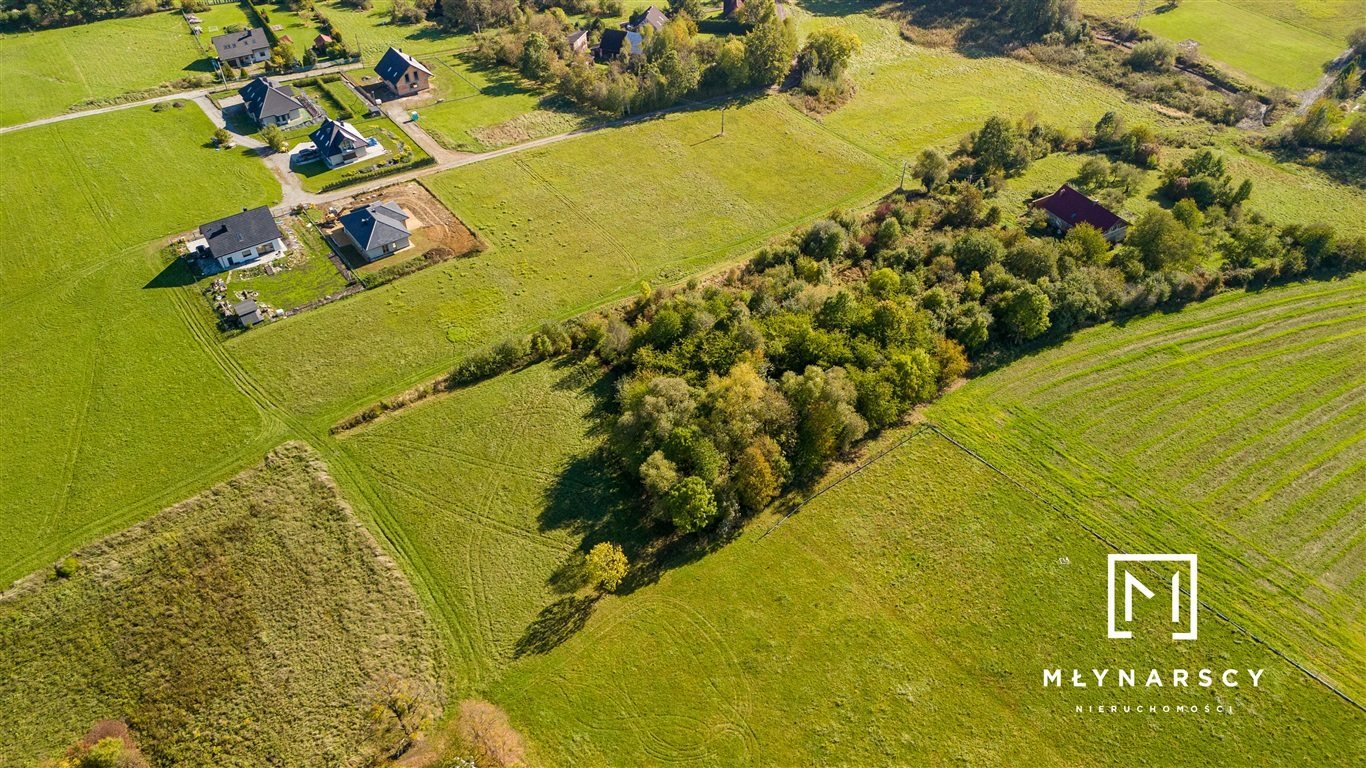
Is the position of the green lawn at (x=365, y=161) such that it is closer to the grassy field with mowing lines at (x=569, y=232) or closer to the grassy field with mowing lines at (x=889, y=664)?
the grassy field with mowing lines at (x=569, y=232)

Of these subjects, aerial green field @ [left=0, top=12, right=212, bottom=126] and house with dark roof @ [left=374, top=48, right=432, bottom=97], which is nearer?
aerial green field @ [left=0, top=12, right=212, bottom=126]

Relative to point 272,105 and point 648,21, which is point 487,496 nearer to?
point 272,105

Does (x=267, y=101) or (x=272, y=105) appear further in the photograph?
(x=272, y=105)

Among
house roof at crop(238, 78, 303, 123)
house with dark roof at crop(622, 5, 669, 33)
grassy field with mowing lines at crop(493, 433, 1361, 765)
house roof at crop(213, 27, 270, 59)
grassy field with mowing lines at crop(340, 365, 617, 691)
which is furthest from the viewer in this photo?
house with dark roof at crop(622, 5, 669, 33)

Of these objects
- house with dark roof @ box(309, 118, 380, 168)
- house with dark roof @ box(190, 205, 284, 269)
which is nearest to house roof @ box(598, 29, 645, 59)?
house with dark roof @ box(309, 118, 380, 168)

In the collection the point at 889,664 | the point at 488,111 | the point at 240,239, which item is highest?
the point at 488,111

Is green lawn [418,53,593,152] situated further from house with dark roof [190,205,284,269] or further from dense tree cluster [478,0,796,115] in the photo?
house with dark roof [190,205,284,269]

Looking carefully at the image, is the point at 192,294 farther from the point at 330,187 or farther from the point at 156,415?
the point at 330,187

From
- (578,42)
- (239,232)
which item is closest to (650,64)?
(578,42)
